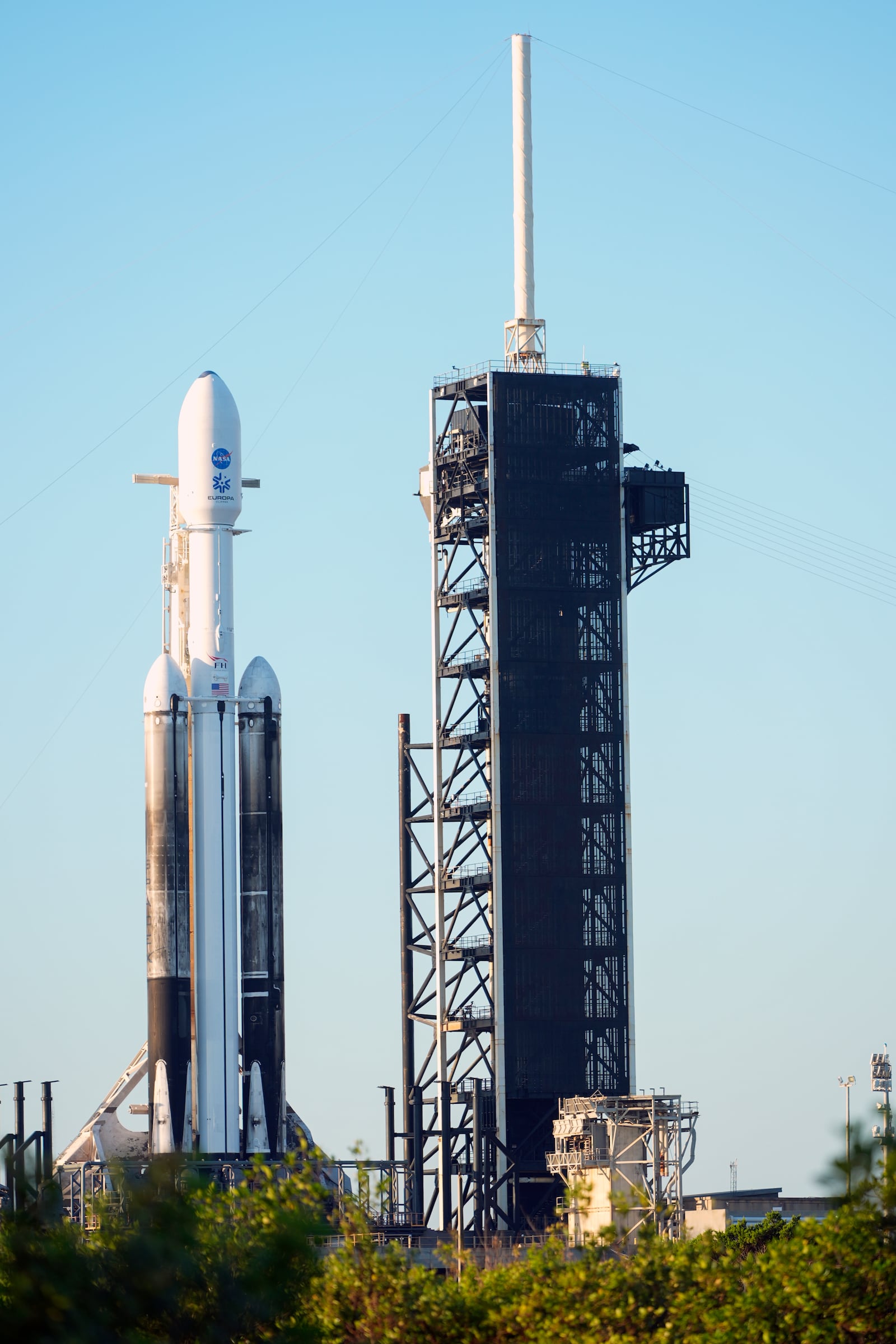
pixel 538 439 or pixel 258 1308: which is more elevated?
pixel 538 439

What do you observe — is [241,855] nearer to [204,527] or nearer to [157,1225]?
[204,527]

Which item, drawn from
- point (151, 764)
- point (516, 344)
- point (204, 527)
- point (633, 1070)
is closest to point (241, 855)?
point (151, 764)

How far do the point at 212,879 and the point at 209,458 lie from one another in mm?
16226

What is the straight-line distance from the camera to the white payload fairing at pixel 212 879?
87625 millimetres

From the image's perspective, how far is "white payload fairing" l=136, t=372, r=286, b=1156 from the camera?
87625 millimetres

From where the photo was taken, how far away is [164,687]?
89.0 m

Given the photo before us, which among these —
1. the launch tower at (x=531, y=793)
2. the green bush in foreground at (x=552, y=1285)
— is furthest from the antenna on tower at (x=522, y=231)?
the green bush in foreground at (x=552, y=1285)

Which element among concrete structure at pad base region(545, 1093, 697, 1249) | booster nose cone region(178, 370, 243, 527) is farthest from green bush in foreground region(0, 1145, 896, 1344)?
booster nose cone region(178, 370, 243, 527)

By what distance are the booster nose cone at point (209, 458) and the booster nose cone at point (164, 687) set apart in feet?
18.7

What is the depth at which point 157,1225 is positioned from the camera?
29.8m

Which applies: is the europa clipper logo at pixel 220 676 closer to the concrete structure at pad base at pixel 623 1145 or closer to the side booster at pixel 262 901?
the side booster at pixel 262 901

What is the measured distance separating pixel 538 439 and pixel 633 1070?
25624 millimetres

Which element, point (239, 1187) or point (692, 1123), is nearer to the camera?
point (239, 1187)

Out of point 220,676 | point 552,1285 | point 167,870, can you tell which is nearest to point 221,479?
point 220,676
